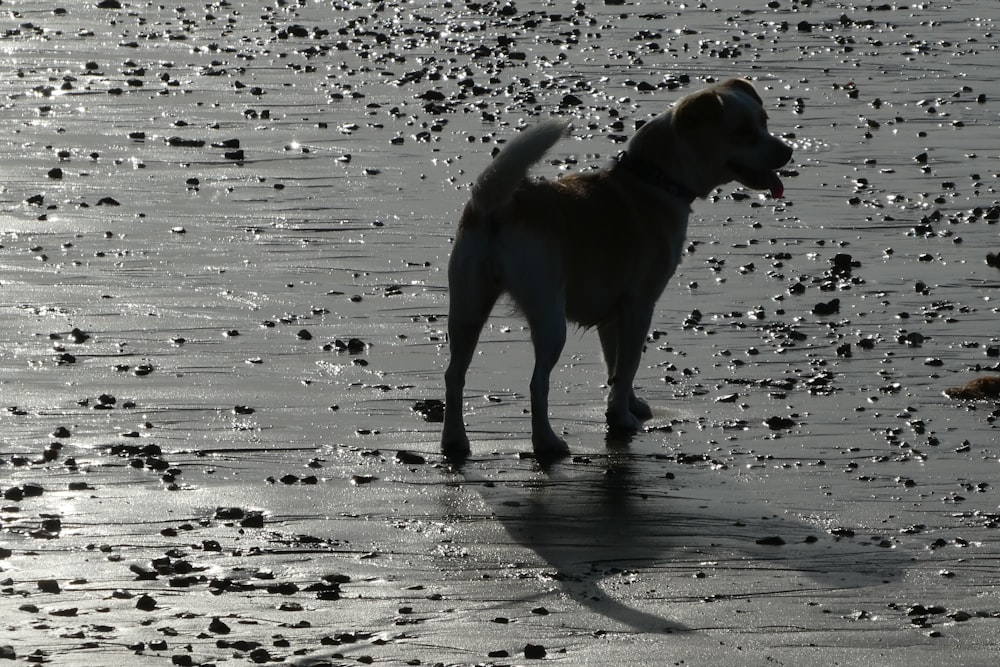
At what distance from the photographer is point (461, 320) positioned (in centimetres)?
718

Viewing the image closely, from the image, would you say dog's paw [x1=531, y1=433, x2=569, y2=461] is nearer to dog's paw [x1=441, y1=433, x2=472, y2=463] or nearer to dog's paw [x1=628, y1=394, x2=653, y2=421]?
dog's paw [x1=441, y1=433, x2=472, y2=463]

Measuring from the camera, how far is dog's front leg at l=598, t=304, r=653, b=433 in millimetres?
7566

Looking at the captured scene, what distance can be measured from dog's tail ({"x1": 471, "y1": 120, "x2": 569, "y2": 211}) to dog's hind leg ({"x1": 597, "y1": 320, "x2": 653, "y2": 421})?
3.73ft

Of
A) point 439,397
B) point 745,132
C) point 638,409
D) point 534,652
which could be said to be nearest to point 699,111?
point 745,132

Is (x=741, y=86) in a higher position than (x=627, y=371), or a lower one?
higher

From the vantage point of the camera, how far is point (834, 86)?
15.9 meters

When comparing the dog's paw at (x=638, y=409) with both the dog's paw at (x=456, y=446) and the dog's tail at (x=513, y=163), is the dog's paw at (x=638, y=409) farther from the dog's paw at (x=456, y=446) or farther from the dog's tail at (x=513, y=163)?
the dog's tail at (x=513, y=163)

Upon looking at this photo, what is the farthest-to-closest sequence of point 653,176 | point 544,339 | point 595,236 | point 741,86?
point 741,86 → point 653,176 → point 595,236 → point 544,339

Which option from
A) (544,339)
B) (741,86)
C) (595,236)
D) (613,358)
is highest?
(741,86)

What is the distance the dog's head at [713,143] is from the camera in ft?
26.1

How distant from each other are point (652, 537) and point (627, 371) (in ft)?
5.04

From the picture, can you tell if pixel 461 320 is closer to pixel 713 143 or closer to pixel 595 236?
pixel 595 236

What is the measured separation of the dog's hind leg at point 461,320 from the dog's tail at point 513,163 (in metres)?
0.26

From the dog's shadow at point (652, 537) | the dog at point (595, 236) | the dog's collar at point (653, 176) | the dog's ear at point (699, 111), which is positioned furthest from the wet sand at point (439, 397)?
the dog's ear at point (699, 111)
